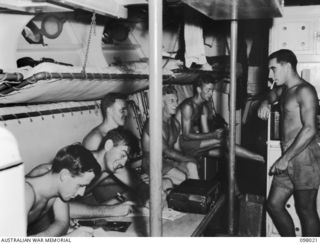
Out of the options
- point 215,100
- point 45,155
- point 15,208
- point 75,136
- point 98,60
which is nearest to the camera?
point 15,208

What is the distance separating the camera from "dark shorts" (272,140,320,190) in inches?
124

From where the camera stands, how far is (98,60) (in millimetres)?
3145

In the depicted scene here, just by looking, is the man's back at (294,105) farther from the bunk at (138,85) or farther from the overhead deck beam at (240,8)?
the overhead deck beam at (240,8)

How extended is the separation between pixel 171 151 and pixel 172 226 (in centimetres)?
182

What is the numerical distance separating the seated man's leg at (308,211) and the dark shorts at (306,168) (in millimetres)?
55

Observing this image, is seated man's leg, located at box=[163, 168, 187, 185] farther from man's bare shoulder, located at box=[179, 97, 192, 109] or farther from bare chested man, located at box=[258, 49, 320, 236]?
man's bare shoulder, located at box=[179, 97, 192, 109]

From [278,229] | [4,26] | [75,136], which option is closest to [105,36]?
[75,136]

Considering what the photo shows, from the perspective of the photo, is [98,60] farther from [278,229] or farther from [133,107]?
[278,229]

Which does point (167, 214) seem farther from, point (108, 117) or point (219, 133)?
point (219, 133)

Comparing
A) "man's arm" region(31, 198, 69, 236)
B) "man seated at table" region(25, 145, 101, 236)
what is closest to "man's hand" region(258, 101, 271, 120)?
"man seated at table" region(25, 145, 101, 236)

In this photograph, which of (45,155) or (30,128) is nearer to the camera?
(30,128)

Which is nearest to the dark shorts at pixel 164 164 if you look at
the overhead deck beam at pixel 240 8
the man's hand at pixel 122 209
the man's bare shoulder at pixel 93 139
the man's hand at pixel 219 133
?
the man's bare shoulder at pixel 93 139

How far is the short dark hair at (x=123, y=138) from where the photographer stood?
291 centimetres

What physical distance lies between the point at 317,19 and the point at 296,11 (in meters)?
0.19
